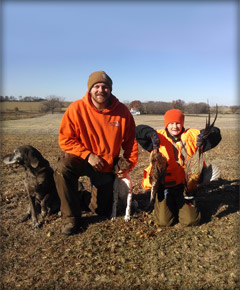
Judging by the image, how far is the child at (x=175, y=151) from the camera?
15.2 feet

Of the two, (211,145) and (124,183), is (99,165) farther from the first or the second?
(211,145)

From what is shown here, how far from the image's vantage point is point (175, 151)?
4727 mm

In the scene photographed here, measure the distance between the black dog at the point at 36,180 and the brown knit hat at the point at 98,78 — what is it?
1.66m

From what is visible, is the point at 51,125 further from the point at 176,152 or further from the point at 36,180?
the point at 176,152

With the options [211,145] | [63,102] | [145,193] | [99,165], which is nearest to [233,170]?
[145,193]

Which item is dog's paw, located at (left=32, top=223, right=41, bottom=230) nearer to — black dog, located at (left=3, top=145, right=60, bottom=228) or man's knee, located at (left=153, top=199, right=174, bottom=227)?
black dog, located at (left=3, top=145, right=60, bottom=228)

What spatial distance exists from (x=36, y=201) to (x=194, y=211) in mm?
3075

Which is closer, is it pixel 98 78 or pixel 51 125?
pixel 98 78

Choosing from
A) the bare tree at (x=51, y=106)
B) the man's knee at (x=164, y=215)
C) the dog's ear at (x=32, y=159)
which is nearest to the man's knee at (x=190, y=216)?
the man's knee at (x=164, y=215)

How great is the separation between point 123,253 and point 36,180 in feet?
6.87

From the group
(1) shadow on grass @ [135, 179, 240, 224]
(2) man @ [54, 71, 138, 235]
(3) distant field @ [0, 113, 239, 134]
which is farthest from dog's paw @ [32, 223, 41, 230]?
(3) distant field @ [0, 113, 239, 134]

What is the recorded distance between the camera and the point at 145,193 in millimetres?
6340

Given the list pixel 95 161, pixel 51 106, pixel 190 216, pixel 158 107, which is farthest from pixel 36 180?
pixel 51 106

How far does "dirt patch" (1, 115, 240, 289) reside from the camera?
3.38 metres
